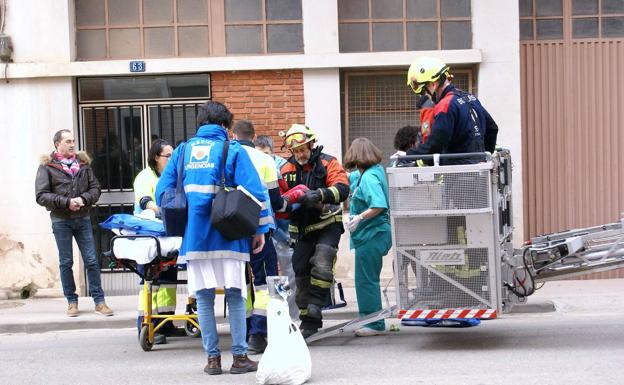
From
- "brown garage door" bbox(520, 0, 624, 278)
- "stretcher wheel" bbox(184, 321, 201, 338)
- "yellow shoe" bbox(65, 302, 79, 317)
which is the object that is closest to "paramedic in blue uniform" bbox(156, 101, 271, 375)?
"stretcher wheel" bbox(184, 321, 201, 338)

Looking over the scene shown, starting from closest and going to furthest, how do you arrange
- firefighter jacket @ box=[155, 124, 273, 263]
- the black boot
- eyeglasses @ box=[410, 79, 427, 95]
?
1. firefighter jacket @ box=[155, 124, 273, 263]
2. the black boot
3. eyeglasses @ box=[410, 79, 427, 95]

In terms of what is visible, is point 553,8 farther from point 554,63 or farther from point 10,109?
point 10,109

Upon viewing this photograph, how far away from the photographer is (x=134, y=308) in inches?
476

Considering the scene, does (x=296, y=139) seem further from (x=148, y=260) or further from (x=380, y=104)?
(x=380, y=104)

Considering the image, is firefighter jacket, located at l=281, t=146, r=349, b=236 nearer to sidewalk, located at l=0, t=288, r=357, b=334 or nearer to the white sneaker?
the white sneaker

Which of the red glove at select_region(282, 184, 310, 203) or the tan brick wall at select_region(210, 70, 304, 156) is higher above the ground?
the tan brick wall at select_region(210, 70, 304, 156)

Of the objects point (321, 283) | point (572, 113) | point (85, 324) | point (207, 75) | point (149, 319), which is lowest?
point (85, 324)

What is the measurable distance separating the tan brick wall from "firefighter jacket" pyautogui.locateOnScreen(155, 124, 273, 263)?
5.25 m

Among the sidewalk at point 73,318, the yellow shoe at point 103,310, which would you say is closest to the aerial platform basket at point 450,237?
the sidewalk at point 73,318

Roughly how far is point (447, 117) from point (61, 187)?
455cm

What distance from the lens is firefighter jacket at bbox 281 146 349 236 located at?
936cm

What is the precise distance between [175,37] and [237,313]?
20.6 feet

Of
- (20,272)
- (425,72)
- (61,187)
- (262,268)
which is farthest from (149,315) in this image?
(20,272)

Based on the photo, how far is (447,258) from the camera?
854 centimetres
